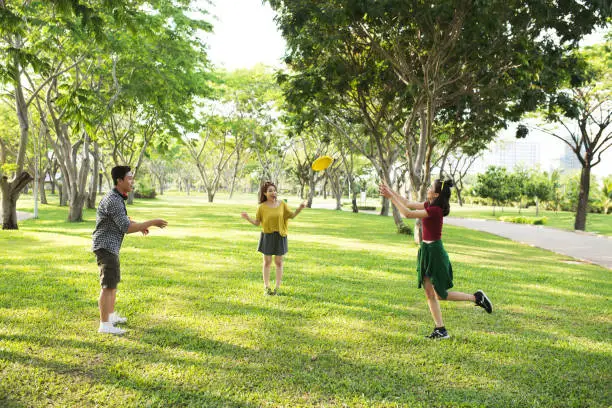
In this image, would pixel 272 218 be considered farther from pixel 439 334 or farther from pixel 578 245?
pixel 578 245

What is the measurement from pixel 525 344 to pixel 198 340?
12.3 ft

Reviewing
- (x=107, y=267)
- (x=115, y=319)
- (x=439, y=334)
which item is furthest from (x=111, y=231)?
(x=439, y=334)

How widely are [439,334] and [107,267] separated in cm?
390

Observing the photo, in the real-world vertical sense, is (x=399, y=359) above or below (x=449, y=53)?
below

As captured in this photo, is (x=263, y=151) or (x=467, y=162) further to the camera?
(x=467, y=162)

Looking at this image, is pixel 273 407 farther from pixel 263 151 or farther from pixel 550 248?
→ pixel 263 151

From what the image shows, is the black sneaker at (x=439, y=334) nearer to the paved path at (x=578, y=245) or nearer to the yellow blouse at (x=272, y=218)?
the yellow blouse at (x=272, y=218)

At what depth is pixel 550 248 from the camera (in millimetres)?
15781

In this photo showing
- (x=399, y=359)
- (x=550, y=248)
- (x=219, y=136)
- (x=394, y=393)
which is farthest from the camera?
(x=219, y=136)

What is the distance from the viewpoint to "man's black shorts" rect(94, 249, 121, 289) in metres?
4.91

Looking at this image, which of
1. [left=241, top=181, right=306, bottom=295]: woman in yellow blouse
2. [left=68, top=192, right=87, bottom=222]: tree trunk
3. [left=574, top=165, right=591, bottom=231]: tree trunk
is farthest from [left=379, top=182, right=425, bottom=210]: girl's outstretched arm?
[left=574, top=165, right=591, bottom=231]: tree trunk

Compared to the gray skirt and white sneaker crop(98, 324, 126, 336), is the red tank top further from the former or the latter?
white sneaker crop(98, 324, 126, 336)

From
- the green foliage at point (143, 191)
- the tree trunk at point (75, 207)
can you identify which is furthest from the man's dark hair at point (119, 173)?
the green foliage at point (143, 191)

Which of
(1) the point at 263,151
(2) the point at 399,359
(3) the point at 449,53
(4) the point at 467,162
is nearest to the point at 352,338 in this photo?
(2) the point at 399,359
